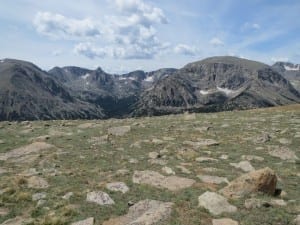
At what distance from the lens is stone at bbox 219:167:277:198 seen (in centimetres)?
1738

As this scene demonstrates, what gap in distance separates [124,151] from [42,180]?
7.37 metres

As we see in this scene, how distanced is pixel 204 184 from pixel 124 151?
26.0 feet

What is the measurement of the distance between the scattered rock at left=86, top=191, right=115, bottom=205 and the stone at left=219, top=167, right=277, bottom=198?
4.99 metres

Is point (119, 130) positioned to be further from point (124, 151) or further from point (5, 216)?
point (5, 216)

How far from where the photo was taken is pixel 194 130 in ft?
108

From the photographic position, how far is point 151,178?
19672 mm

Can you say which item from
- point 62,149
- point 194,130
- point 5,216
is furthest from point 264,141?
point 5,216

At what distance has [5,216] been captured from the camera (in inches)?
607

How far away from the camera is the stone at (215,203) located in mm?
15682

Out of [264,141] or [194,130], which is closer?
[264,141]

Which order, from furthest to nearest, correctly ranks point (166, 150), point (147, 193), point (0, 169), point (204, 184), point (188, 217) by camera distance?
point (166, 150), point (0, 169), point (204, 184), point (147, 193), point (188, 217)

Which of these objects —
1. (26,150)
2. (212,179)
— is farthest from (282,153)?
(26,150)

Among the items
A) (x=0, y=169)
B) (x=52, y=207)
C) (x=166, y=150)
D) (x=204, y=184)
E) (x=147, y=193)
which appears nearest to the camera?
(x=52, y=207)

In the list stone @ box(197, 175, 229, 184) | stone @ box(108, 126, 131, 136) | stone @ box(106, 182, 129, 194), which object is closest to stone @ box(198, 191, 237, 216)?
stone @ box(197, 175, 229, 184)
